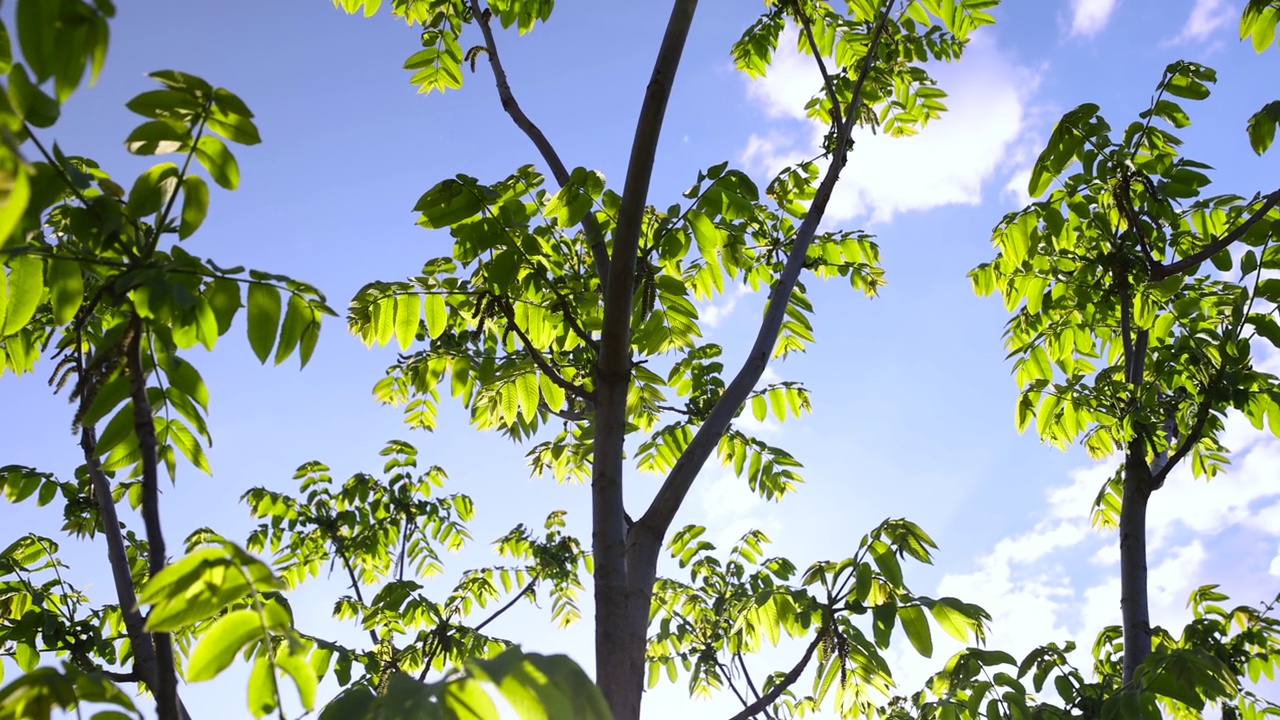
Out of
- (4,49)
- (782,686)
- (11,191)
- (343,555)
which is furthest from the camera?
(343,555)

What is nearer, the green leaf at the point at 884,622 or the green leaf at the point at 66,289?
the green leaf at the point at 66,289

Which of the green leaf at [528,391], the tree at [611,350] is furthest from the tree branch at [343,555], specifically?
the green leaf at [528,391]

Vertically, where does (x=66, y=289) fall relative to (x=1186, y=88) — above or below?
below

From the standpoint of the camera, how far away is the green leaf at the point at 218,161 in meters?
1.53

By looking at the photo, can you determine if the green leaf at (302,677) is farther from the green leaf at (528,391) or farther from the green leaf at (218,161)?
the green leaf at (528,391)

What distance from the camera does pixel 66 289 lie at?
1643 millimetres

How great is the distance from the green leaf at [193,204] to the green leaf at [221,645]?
0.62 m

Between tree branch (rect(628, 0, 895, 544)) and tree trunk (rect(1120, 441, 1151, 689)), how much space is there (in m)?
2.00

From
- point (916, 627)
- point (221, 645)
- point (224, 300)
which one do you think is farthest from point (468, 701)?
point (916, 627)

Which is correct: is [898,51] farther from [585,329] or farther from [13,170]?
[13,170]

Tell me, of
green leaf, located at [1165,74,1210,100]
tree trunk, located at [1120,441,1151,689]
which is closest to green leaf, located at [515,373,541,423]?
tree trunk, located at [1120,441,1151,689]

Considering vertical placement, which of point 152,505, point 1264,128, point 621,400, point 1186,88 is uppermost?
point 1186,88

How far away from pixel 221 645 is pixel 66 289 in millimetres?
806

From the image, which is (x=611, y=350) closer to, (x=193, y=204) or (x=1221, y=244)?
(x=193, y=204)
